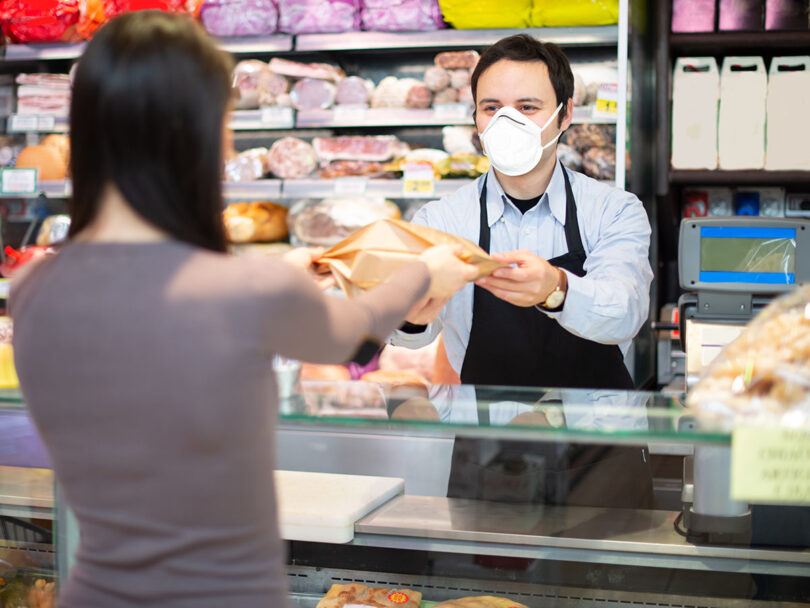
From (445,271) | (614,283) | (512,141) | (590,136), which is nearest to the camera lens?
(445,271)

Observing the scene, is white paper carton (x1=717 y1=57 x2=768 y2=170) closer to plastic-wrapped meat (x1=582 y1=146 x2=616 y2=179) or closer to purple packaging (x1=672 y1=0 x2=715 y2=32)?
purple packaging (x1=672 y1=0 x2=715 y2=32)

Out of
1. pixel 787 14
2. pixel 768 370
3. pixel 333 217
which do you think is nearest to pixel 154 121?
pixel 768 370

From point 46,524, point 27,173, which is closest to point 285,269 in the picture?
point 46,524

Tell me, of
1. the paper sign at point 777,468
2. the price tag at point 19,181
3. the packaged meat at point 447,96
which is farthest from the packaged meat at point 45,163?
the paper sign at point 777,468

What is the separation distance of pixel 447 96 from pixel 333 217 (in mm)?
719

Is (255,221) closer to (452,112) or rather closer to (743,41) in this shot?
(452,112)

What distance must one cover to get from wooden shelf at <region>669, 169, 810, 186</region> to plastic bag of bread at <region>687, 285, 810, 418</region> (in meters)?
2.76

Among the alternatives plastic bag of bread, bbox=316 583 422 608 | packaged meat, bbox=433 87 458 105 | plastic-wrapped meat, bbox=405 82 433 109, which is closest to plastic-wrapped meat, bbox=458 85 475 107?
packaged meat, bbox=433 87 458 105

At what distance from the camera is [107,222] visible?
0.93m

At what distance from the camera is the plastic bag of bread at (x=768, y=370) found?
1043 mm

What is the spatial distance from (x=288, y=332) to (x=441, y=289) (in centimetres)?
38

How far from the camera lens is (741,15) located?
12.6ft

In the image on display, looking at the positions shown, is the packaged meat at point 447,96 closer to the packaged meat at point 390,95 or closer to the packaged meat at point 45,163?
the packaged meat at point 390,95

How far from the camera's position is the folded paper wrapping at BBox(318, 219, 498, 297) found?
1474 mm
